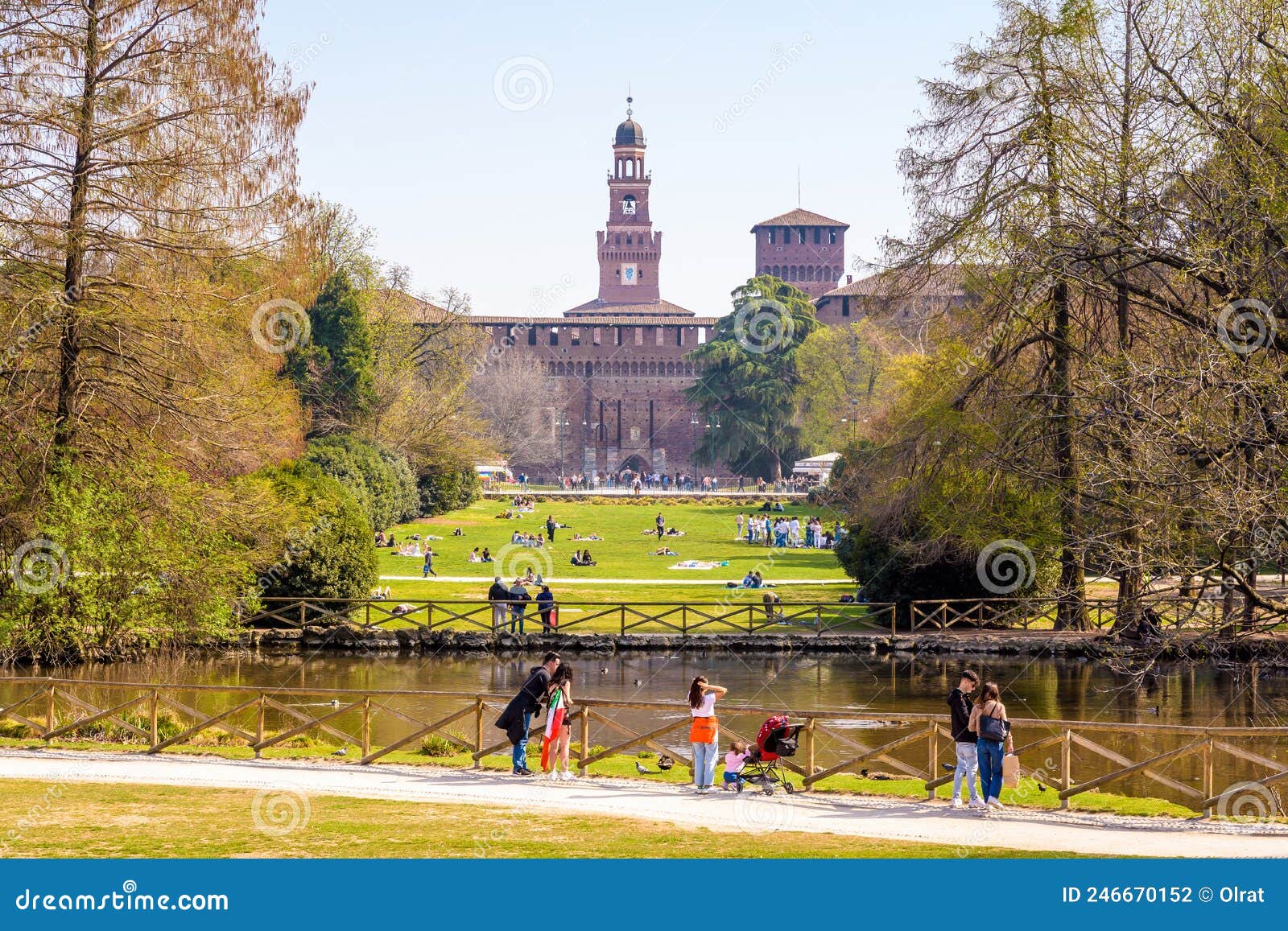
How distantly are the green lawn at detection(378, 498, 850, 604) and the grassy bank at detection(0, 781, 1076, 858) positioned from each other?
732 inches

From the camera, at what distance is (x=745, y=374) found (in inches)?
3009

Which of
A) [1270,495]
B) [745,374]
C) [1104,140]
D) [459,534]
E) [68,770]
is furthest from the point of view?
[745,374]

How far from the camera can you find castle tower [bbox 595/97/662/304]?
412ft

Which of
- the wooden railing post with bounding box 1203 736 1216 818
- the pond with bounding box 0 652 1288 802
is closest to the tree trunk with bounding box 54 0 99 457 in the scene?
the pond with bounding box 0 652 1288 802

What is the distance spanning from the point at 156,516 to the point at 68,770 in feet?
30.3

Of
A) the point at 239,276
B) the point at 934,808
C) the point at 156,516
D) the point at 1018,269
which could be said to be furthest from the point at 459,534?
the point at 934,808

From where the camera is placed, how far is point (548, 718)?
501 inches

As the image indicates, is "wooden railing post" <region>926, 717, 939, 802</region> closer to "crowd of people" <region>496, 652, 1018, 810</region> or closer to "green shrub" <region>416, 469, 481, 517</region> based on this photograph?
"crowd of people" <region>496, 652, 1018, 810</region>

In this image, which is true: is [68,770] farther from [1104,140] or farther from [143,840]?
[1104,140]

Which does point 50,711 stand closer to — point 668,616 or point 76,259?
point 76,259

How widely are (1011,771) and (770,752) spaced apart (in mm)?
2083

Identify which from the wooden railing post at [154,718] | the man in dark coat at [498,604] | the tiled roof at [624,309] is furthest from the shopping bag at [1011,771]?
the tiled roof at [624,309]

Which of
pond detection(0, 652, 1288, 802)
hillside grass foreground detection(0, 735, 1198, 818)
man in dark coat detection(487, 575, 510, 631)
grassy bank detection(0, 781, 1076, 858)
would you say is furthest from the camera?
man in dark coat detection(487, 575, 510, 631)

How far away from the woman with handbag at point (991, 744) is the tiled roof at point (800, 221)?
11190 cm
